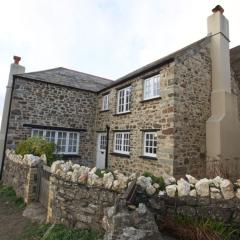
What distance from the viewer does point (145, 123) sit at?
10461 millimetres

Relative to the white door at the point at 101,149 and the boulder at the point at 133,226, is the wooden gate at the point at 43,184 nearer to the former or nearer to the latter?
the boulder at the point at 133,226

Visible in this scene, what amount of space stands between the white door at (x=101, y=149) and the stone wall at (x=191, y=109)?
6.07 metres

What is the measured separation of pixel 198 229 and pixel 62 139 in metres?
11.5

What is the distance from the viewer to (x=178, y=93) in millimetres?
9164

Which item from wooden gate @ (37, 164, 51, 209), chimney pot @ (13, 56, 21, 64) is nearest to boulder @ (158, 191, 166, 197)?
wooden gate @ (37, 164, 51, 209)

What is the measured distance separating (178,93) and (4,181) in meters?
10.00

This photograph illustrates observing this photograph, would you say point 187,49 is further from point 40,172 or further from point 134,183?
point 40,172

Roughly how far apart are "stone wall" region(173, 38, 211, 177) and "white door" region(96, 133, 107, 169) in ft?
19.9

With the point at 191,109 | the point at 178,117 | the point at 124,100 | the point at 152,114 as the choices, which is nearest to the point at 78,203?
the point at 178,117

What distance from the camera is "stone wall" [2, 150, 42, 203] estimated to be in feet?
25.6

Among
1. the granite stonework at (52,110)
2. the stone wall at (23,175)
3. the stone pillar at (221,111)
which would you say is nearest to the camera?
the stone wall at (23,175)

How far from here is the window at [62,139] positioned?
43.5 feet

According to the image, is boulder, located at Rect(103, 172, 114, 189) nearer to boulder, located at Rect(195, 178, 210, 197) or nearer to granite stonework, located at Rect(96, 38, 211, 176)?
boulder, located at Rect(195, 178, 210, 197)

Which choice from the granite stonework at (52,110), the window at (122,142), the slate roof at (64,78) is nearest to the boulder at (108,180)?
the window at (122,142)
